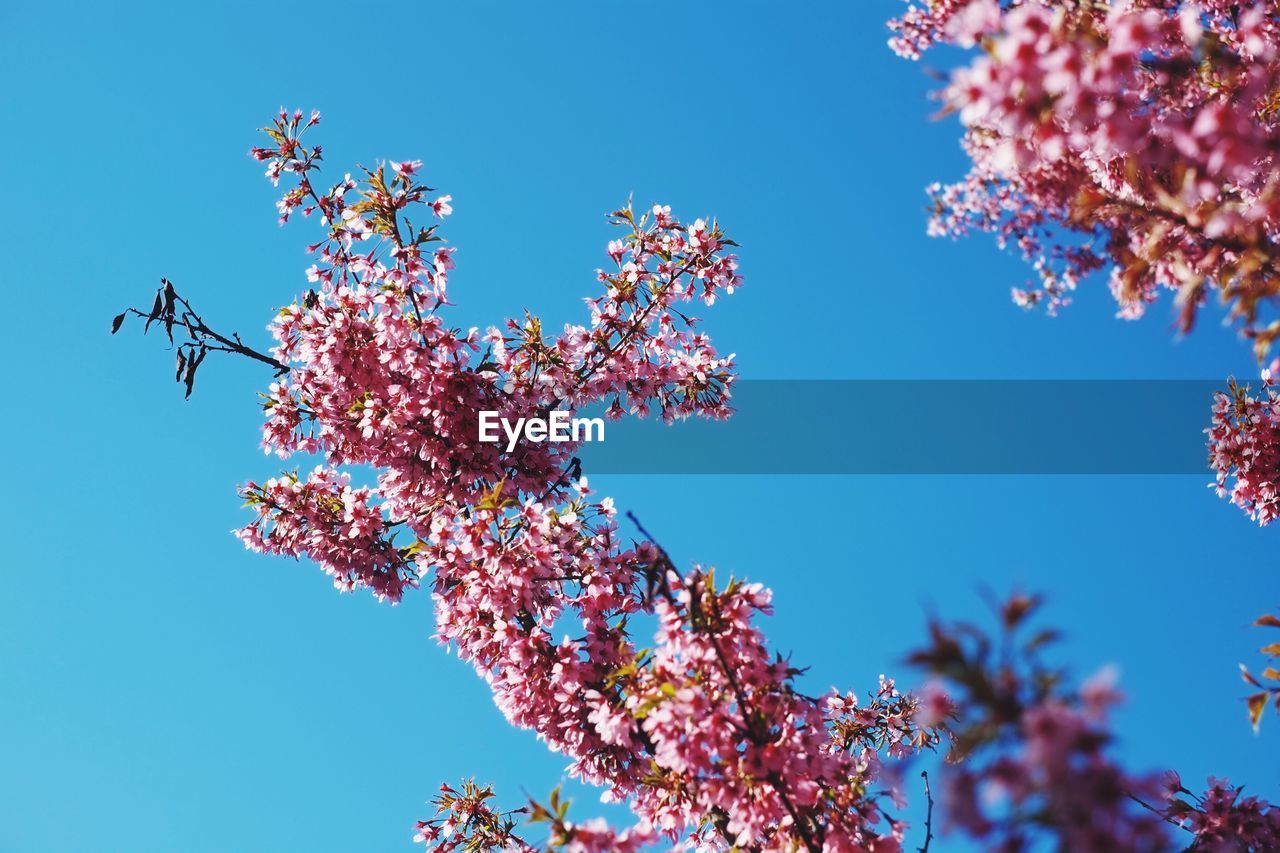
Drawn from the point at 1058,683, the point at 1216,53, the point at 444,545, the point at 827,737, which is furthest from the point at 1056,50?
the point at 444,545

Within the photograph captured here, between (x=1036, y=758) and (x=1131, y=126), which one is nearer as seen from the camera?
(x=1036, y=758)

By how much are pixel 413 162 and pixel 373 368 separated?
1.60 m

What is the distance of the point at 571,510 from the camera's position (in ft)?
20.4

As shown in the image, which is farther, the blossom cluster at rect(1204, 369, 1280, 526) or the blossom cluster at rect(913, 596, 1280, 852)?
the blossom cluster at rect(1204, 369, 1280, 526)

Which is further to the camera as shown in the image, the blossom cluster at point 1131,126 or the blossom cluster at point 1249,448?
the blossom cluster at point 1249,448

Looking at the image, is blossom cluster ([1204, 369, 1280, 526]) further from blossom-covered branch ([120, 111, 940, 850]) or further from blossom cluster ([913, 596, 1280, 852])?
blossom cluster ([913, 596, 1280, 852])

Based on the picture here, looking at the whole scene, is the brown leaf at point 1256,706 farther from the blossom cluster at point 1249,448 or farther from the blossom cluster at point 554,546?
the blossom cluster at point 1249,448

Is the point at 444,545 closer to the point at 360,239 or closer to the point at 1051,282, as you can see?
the point at 360,239

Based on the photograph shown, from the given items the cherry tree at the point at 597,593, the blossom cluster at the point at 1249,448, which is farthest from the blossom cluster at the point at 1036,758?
the blossom cluster at the point at 1249,448

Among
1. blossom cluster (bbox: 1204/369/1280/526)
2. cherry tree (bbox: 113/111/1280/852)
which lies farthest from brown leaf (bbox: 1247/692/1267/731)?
blossom cluster (bbox: 1204/369/1280/526)

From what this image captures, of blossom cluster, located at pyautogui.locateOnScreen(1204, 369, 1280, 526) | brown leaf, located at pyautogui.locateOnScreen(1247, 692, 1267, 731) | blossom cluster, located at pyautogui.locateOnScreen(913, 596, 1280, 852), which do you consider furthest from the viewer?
blossom cluster, located at pyautogui.locateOnScreen(1204, 369, 1280, 526)

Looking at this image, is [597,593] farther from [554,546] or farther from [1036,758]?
[1036,758]

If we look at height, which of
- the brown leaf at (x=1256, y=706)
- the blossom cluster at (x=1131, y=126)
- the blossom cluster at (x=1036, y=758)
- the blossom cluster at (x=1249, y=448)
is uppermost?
the blossom cluster at (x=1249, y=448)

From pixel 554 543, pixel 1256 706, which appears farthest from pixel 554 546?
pixel 1256 706
